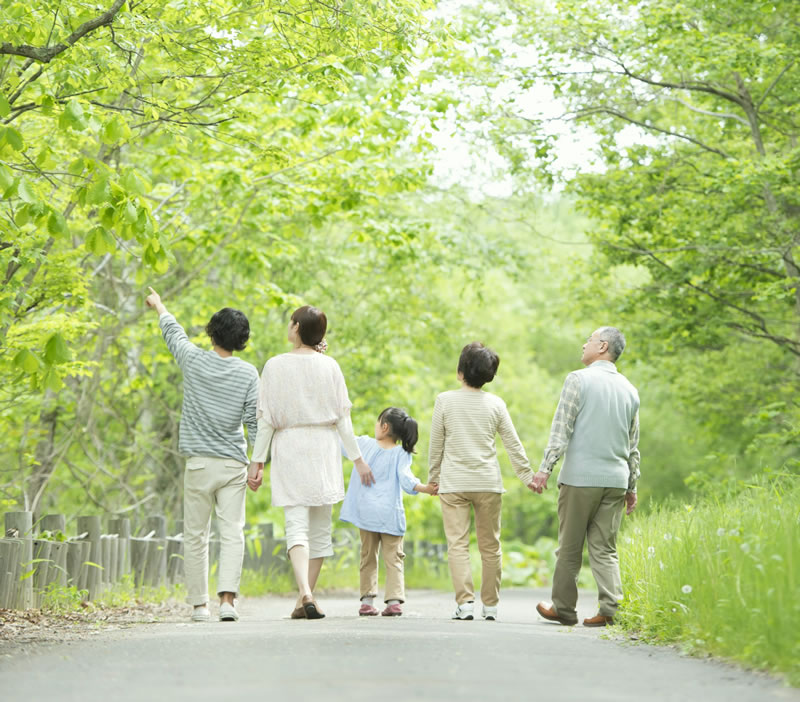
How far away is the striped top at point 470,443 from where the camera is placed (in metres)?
7.80

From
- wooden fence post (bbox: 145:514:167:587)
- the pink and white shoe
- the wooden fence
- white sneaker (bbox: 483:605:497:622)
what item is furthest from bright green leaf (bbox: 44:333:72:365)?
wooden fence post (bbox: 145:514:167:587)

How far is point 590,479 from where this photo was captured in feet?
25.3

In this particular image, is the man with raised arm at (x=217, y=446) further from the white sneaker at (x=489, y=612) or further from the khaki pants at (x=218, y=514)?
the white sneaker at (x=489, y=612)

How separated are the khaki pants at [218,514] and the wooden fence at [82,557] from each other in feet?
3.83

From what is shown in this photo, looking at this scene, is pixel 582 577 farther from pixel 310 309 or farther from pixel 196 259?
pixel 310 309

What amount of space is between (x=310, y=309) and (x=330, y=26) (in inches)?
75.0

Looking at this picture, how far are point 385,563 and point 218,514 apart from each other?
Answer: 135 centimetres

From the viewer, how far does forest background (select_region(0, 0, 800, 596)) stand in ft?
24.4

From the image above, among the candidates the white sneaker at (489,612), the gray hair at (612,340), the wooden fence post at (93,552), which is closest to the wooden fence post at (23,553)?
the wooden fence post at (93,552)

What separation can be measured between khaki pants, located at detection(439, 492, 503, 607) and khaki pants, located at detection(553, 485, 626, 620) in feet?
1.44

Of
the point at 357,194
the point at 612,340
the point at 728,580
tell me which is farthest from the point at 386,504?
the point at 357,194

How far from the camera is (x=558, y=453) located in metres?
7.72

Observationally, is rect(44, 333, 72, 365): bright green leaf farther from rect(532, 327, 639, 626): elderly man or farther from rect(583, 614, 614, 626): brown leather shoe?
rect(583, 614, 614, 626): brown leather shoe

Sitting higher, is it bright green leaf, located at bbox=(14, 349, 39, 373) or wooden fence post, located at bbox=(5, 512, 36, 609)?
bright green leaf, located at bbox=(14, 349, 39, 373)
